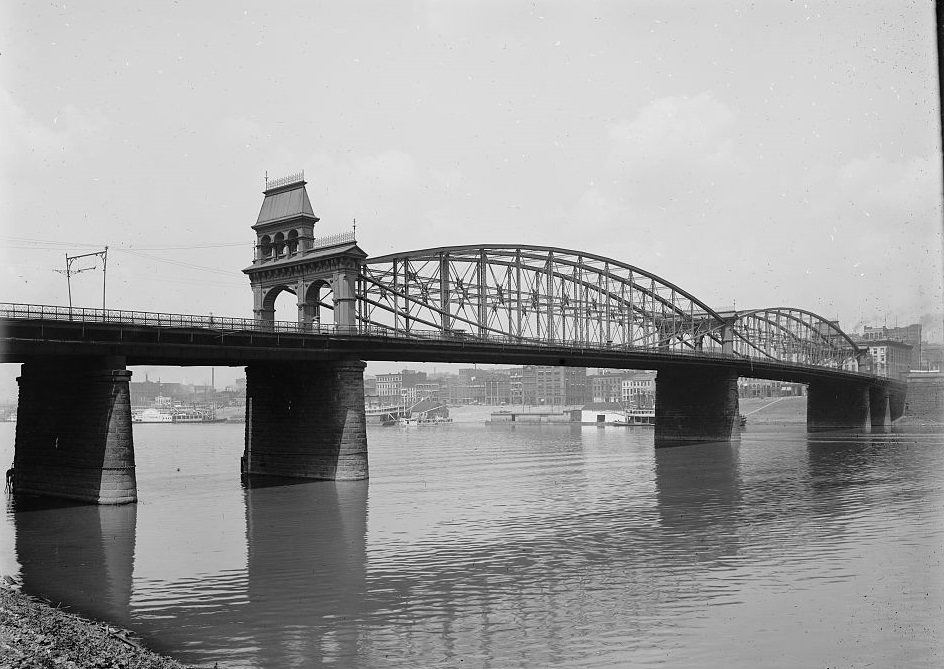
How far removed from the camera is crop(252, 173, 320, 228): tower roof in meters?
76.1

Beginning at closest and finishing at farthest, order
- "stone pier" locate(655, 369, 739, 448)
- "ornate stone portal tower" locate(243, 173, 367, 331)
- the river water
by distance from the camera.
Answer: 1. the river water
2. "ornate stone portal tower" locate(243, 173, 367, 331)
3. "stone pier" locate(655, 369, 739, 448)

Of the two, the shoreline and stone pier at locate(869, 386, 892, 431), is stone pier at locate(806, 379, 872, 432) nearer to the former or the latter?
stone pier at locate(869, 386, 892, 431)

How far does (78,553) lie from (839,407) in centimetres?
14504

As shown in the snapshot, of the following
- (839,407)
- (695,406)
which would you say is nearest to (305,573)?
(695,406)

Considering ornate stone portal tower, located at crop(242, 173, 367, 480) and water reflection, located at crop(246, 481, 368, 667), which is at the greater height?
ornate stone portal tower, located at crop(242, 173, 367, 480)

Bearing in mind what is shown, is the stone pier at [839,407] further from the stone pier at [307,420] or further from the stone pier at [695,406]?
the stone pier at [307,420]

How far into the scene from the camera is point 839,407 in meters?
157

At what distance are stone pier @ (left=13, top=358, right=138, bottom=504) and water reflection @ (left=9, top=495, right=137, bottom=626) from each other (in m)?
0.98

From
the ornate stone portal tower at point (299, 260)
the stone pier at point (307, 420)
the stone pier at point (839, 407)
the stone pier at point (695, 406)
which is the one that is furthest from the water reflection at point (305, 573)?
the stone pier at point (839, 407)

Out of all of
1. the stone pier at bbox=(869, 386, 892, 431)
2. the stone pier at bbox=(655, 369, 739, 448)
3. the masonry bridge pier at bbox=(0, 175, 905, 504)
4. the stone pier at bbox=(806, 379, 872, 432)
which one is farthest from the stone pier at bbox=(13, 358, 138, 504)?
the stone pier at bbox=(869, 386, 892, 431)

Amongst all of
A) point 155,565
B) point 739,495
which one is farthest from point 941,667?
point 739,495

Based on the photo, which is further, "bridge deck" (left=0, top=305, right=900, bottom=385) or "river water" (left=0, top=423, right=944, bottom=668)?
"bridge deck" (left=0, top=305, right=900, bottom=385)

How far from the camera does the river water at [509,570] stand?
22.1 m

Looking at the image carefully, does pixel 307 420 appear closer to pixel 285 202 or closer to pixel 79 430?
pixel 79 430
